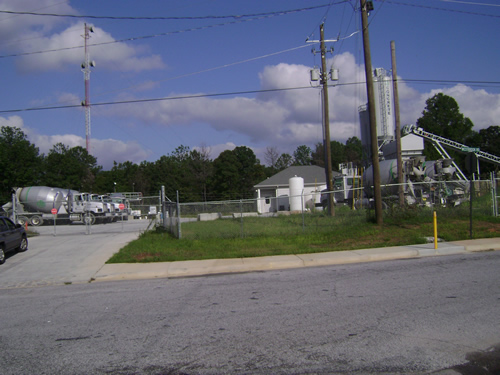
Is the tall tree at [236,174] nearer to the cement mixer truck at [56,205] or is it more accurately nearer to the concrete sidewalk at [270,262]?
the cement mixer truck at [56,205]

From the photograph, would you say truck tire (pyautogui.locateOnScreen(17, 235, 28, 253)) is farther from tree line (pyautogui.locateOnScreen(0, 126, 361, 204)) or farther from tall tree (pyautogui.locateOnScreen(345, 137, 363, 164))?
tall tree (pyautogui.locateOnScreen(345, 137, 363, 164))

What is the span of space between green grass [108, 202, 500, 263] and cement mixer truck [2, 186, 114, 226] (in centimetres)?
1792

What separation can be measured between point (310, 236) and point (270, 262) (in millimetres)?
5038

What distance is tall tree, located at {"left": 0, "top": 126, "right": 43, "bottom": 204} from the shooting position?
198 feet

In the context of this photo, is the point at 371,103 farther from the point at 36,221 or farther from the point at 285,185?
the point at 285,185

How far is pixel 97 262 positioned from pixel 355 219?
11.4m

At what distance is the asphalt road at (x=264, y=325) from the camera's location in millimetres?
4871

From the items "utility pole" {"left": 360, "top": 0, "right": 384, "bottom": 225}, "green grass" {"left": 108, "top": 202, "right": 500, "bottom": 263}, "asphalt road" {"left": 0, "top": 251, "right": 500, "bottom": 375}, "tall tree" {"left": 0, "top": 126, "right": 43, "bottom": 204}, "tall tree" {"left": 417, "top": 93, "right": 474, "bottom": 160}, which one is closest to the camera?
"asphalt road" {"left": 0, "top": 251, "right": 500, "bottom": 375}

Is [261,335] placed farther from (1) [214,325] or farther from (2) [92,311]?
(2) [92,311]

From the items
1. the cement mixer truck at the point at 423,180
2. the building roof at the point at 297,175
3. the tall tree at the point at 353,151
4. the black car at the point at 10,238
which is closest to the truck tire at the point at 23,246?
the black car at the point at 10,238

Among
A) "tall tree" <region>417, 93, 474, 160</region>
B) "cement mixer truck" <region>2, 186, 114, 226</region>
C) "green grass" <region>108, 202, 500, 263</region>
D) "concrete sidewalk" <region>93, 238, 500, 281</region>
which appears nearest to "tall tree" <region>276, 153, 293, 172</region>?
"tall tree" <region>417, 93, 474, 160</region>

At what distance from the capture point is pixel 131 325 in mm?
6578

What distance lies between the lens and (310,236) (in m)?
16.9

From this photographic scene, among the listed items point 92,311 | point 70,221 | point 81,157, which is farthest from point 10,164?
point 92,311
